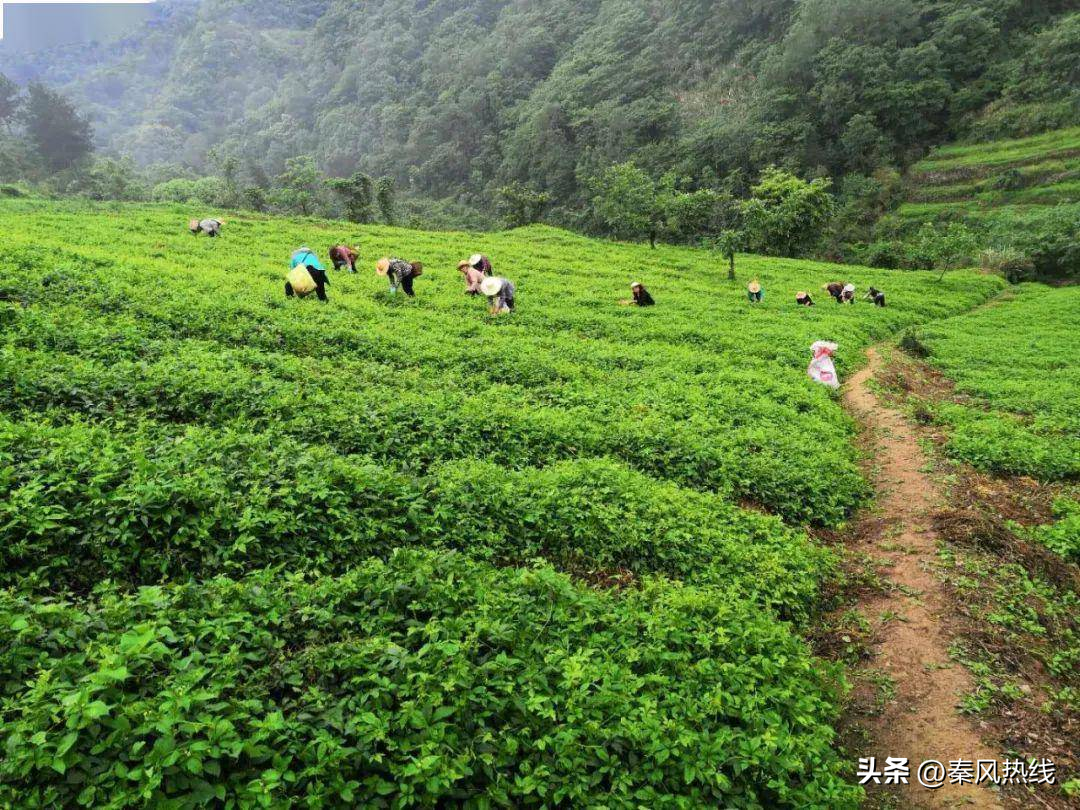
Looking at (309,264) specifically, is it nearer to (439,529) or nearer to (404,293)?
(404,293)

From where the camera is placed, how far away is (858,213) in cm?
5409

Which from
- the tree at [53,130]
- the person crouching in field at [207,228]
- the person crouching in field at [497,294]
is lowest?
the person crouching in field at [497,294]

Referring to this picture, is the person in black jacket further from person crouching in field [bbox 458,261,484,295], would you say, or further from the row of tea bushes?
the row of tea bushes

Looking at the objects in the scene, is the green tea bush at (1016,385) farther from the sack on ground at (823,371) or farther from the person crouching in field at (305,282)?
the person crouching in field at (305,282)

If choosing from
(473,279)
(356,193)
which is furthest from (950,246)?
(356,193)

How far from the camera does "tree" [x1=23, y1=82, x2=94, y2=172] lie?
71.9 m

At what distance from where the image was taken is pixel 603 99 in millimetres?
87688

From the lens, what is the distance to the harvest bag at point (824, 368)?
617 inches

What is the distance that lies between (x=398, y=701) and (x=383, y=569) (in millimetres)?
1474

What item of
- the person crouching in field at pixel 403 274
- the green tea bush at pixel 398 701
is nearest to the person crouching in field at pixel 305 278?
the person crouching in field at pixel 403 274

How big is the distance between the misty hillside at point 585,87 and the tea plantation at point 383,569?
62135 millimetres

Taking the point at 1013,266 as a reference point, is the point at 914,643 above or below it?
below

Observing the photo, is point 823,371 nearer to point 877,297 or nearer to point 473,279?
point 473,279

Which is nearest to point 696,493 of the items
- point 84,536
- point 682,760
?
point 682,760
